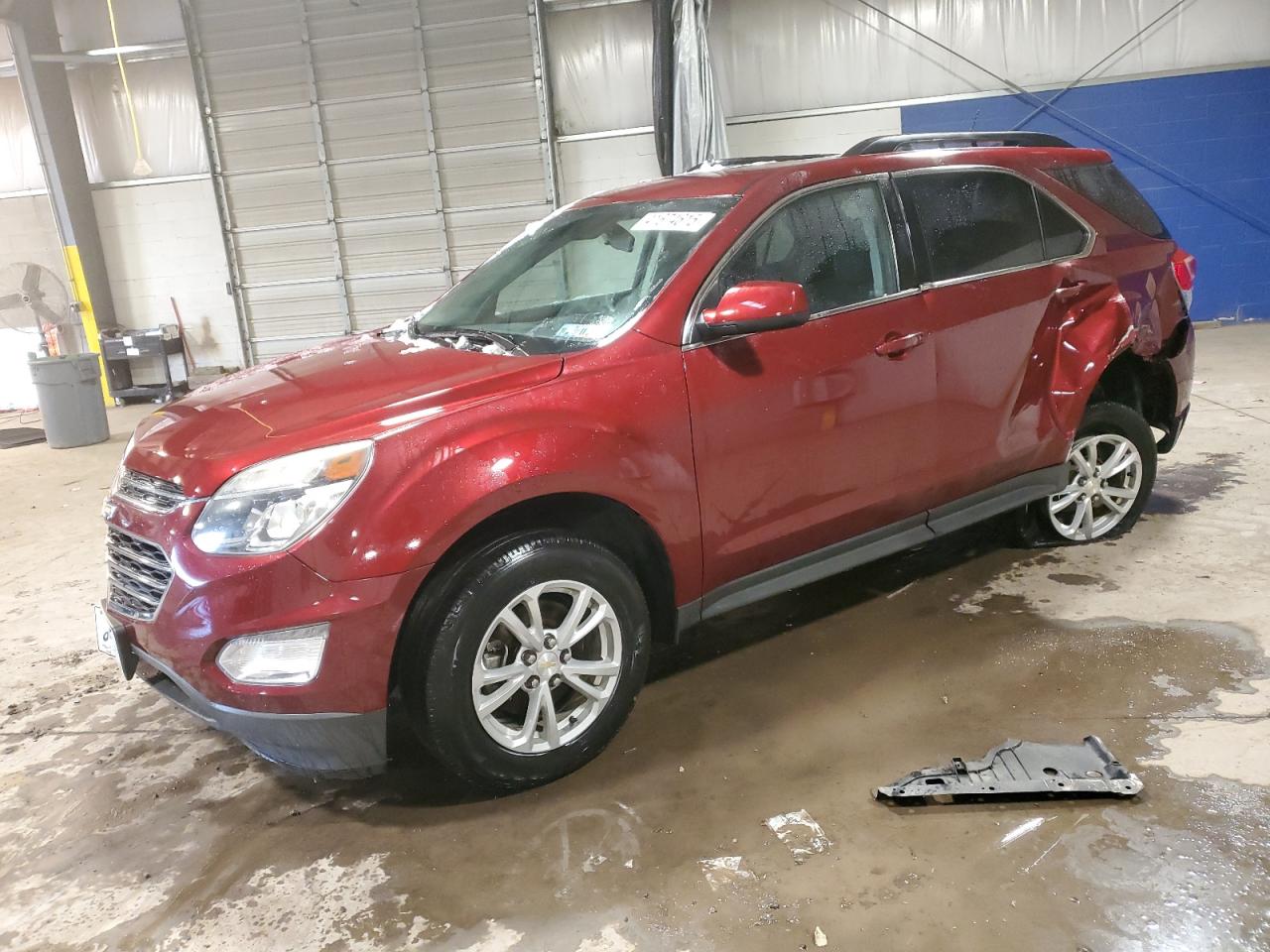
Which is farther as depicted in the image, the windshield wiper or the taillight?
the taillight

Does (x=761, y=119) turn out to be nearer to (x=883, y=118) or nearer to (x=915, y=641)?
(x=883, y=118)

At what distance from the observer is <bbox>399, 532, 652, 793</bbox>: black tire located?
7.19ft

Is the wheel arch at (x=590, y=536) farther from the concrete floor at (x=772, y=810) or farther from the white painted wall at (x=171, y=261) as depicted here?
the white painted wall at (x=171, y=261)

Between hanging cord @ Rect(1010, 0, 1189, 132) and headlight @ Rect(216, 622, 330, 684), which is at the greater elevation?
hanging cord @ Rect(1010, 0, 1189, 132)

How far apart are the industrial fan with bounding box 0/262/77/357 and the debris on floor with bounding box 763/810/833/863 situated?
10.2 m

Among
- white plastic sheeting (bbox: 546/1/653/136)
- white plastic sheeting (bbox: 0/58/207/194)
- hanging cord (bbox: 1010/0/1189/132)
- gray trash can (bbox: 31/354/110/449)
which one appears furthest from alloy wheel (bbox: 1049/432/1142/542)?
white plastic sheeting (bbox: 0/58/207/194)

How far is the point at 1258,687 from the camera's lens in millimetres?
2691

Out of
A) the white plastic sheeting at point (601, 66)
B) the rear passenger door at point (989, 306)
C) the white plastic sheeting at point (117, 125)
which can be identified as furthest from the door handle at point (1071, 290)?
the white plastic sheeting at point (117, 125)

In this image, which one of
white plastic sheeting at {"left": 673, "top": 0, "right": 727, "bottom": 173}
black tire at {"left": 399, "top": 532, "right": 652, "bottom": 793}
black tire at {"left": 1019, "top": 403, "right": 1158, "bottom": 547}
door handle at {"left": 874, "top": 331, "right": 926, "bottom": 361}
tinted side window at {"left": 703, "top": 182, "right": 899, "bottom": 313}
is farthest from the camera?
white plastic sheeting at {"left": 673, "top": 0, "right": 727, "bottom": 173}

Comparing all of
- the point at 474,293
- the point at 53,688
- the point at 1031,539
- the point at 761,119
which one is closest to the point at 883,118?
the point at 761,119

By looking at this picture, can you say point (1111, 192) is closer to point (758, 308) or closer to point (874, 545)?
point (874, 545)

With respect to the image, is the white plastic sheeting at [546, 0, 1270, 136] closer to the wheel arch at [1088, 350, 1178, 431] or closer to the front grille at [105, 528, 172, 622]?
the wheel arch at [1088, 350, 1178, 431]

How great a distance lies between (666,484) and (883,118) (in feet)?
27.9

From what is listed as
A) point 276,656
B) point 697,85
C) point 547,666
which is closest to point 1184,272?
point 547,666
